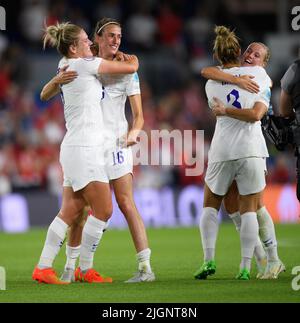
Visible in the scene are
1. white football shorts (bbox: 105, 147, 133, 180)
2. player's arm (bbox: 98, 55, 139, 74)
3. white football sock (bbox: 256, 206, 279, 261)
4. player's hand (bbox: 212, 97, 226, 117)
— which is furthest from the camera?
white football sock (bbox: 256, 206, 279, 261)

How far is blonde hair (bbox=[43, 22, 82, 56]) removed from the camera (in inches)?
344

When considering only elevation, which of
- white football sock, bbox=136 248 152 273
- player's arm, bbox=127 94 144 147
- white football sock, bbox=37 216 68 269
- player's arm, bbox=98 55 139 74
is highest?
player's arm, bbox=98 55 139 74

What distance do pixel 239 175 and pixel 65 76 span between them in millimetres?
1764

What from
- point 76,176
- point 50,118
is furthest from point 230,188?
point 50,118

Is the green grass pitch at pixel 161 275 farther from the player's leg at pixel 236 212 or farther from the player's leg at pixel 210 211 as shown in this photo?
the player's leg at pixel 236 212

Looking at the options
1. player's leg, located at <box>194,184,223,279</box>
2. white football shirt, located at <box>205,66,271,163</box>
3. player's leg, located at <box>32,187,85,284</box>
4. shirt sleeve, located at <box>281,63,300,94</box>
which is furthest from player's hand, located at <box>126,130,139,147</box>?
shirt sleeve, located at <box>281,63,300,94</box>

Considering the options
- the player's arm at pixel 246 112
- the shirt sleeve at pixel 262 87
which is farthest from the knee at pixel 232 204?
the shirt sleeve at pixel 262 87

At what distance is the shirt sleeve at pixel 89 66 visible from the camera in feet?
28.6

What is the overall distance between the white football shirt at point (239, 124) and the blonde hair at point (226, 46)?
4.3 inches

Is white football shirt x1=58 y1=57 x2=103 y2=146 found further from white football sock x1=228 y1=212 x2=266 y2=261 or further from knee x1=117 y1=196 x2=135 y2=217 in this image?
white football sock x1=228 y1=212 x2=266 y2=261

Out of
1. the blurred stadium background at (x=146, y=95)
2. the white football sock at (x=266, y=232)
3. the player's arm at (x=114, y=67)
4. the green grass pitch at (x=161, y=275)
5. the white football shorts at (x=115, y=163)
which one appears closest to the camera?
the green grass pitch at (x=161, y=275)

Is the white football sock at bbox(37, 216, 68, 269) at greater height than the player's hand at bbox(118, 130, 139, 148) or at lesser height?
lesser

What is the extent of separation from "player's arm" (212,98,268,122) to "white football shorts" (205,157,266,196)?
37 centimetres

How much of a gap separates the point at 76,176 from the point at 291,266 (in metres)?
2.83
